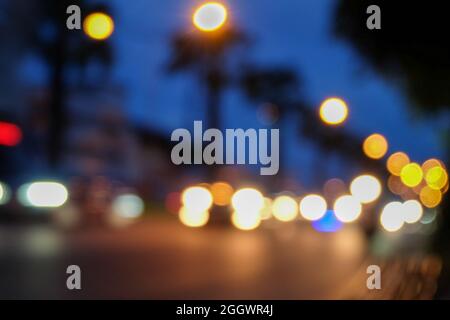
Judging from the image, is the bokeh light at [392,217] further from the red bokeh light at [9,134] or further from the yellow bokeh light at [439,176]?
the red bokeh light at [9,134]

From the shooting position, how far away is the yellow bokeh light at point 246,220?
26.7 m

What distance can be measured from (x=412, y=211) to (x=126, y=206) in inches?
433

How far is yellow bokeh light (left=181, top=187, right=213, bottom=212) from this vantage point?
26.6 m

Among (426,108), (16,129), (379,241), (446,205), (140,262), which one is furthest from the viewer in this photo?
(379,241)

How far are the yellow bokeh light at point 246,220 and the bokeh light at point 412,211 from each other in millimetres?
6603

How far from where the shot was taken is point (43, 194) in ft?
62.8

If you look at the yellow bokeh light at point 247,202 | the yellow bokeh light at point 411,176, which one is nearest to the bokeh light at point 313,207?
the yellow bokeh light at point 247,202

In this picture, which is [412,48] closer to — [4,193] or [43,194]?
[4,193]

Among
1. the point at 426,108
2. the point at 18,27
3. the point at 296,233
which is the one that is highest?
the point at 18,27

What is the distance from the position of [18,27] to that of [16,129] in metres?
2.19

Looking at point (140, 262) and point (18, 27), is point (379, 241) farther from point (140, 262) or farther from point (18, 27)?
point (18, 27)

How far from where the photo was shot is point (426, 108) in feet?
42.0
